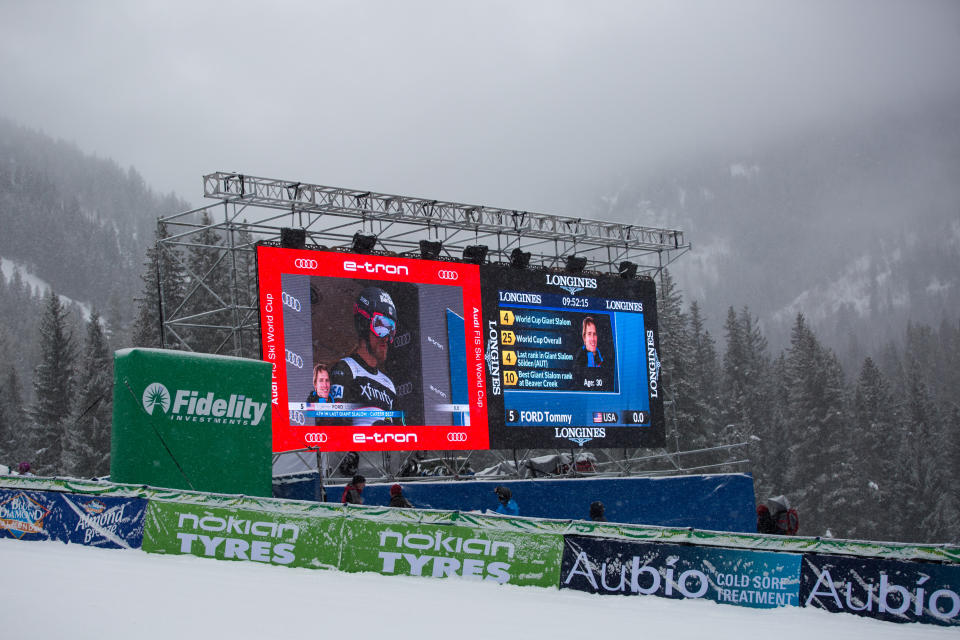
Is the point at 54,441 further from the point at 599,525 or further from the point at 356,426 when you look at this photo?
the point at 599,525

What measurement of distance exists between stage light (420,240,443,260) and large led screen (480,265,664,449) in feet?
4.21

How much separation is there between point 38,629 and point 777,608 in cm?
771

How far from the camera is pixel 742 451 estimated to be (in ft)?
192

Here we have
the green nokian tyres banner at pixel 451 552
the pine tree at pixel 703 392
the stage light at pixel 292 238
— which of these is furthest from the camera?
the pine tree at pixel 703 392

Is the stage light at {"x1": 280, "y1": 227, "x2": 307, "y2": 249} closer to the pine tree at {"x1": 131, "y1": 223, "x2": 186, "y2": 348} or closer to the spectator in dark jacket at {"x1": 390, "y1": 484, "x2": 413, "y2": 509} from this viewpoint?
the spectator in dark jacket at {"x1": 390, "y1": 484, "x2": 413, "y2": 509}

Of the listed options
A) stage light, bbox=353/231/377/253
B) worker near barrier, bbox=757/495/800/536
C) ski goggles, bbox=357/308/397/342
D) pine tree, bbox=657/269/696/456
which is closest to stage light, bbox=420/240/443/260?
stage light, bbox=353/231/377/253

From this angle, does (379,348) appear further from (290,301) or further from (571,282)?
→ (571,282)

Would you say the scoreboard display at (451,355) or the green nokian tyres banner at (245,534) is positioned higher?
the scoreboard display at (451,355)

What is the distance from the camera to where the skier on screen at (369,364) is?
20141 mm

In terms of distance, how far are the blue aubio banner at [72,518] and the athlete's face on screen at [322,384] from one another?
8775 mm

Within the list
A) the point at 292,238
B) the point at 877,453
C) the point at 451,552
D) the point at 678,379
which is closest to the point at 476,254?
the point at 292,238

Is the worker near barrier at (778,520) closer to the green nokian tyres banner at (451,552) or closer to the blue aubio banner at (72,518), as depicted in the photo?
the green nokian tyres banner at (451,552)

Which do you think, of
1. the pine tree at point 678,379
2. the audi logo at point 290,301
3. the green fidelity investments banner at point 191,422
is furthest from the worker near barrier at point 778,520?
the pine tree at point 678,379

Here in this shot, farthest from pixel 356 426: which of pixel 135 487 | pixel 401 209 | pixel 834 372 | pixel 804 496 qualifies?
pixel 834 372
